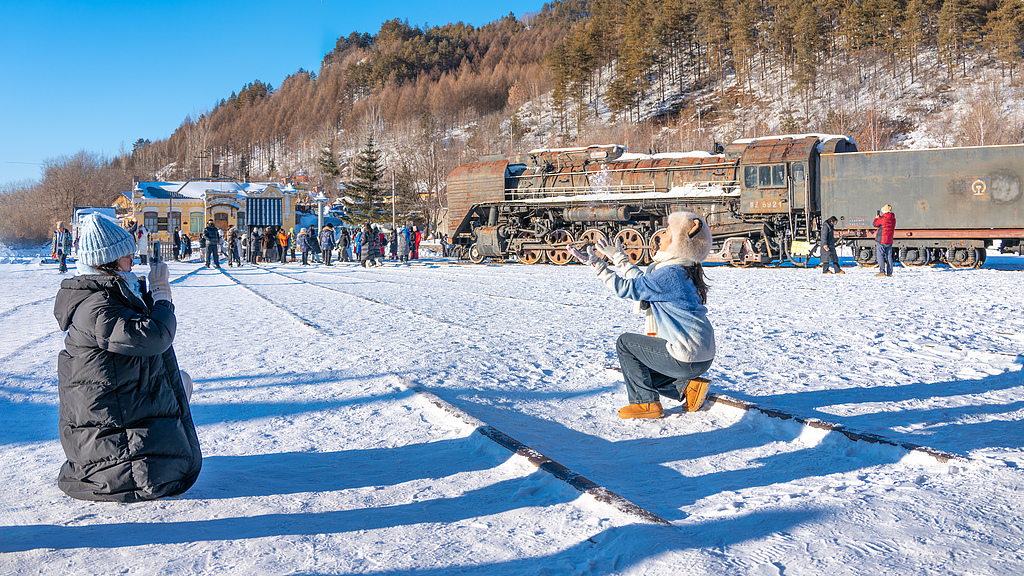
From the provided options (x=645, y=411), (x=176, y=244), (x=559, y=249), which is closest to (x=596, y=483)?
(x=645, y=411)

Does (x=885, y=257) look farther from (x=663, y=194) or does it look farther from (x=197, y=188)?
(x=197, y=188)

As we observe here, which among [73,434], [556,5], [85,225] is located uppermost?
[556,5]

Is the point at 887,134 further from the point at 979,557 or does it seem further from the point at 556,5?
the point at 556,5

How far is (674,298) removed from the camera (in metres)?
3.90

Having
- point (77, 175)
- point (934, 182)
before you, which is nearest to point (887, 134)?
point (934, 182)

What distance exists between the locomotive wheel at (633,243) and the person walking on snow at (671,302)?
59.8 ft

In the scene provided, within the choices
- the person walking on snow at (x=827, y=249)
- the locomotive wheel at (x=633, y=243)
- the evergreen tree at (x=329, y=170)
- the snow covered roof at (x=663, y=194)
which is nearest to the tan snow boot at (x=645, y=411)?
the person walking on snow at (x=827, y=249)

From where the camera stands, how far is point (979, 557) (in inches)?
86.0

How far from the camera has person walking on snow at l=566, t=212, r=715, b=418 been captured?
3.85 m

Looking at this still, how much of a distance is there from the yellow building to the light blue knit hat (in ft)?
199

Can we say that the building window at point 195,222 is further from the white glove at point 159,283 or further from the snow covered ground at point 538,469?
the white glove at point 159,283

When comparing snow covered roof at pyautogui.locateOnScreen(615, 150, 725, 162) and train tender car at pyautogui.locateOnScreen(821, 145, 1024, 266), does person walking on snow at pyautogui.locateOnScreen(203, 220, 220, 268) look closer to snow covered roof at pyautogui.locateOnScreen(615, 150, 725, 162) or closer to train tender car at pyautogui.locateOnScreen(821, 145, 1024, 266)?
snow covered roof at pyautogui.locateOnScreen(615, 150, 725, 162)

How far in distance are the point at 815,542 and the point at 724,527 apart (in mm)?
317

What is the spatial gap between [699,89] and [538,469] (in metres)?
89.2
